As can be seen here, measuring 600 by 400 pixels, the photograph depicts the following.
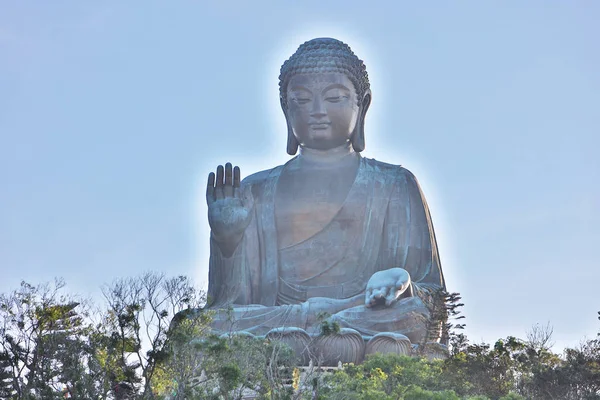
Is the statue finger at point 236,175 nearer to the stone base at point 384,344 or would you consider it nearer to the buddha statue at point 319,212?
the buddha statue at point 319,212

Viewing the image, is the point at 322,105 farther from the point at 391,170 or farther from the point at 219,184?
the point at 219,184

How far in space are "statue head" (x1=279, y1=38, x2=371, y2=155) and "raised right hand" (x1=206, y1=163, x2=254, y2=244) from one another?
2068mm

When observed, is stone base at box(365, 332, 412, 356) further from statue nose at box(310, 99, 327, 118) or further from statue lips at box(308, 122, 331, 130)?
statue nose at box(310, 99, 327, 118)

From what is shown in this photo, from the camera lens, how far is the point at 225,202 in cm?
2556

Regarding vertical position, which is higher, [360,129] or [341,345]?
[360,129]

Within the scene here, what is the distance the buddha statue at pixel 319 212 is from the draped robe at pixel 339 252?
0.02 metres

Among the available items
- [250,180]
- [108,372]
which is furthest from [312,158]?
[108,372]

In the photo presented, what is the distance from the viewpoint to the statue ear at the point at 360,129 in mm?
27453

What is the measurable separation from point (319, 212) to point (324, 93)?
2079mm

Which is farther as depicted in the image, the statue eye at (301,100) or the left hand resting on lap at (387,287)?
the statue eye at (301,100)

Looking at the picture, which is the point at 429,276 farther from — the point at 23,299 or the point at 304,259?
the point at 23,299

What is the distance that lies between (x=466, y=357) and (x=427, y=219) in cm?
528

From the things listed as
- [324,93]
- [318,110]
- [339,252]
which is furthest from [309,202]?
[324,93]

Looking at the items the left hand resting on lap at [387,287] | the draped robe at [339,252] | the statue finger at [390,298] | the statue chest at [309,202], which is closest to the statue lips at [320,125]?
the statue chest at [309,202]
